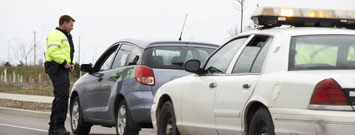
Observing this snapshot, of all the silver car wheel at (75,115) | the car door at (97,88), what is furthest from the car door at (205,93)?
the silver car wheel at (75,115)

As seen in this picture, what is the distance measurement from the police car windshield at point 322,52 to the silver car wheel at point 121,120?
445 cm

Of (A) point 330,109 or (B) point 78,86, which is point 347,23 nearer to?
(A) point 330,109

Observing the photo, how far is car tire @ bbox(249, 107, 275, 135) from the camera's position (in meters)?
6.22

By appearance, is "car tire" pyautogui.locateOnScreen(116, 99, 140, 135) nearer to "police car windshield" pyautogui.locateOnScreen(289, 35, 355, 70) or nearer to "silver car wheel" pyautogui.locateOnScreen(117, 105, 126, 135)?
"silver car wheel" pyautogui.locateOnScreen(117, 105, 126, 135)

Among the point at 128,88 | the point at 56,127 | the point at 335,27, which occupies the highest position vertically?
the point at 335,27

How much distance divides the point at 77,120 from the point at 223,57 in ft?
17.6

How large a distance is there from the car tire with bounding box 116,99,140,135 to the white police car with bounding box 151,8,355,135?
2017 mm

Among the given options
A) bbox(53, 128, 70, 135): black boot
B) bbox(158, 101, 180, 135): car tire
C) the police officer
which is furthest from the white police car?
the police officer

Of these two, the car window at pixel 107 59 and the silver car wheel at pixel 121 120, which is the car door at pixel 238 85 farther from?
the car window at pixel 107 59

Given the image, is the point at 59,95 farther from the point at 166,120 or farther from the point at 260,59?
the point at 260,59

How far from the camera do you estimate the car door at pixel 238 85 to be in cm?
680

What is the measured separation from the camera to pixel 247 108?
6.71m

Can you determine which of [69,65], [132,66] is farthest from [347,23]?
[69,65]

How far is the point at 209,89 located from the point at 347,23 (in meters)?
1.48
